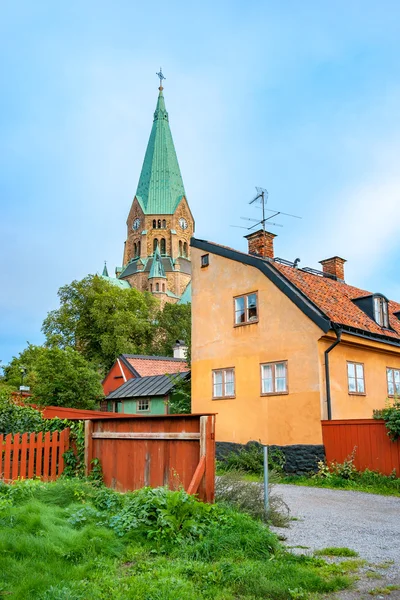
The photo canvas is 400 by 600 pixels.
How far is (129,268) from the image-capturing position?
122 metres

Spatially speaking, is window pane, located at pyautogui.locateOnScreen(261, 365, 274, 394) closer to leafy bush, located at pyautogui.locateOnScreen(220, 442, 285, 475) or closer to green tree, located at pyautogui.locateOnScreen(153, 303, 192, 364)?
leafy bush, located at pyautogui.locateOnScreen(220, 442, 285, 475)

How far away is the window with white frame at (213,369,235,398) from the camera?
20109mm

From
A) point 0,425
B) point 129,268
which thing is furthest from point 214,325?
point 129,268

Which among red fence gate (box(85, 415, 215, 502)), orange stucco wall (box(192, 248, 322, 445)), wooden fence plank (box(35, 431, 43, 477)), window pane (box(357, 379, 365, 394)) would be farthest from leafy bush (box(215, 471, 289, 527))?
window pane (box(357, 379, 365, 394))

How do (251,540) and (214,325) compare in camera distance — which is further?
(214,325)

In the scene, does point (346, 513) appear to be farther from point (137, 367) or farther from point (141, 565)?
point (137, 367)

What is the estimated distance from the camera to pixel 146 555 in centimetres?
611

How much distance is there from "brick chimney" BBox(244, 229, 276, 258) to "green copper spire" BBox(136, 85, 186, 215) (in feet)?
336

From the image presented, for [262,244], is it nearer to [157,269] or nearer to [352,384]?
[352,384]

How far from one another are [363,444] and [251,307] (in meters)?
6.53

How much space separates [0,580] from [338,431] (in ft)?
41.1

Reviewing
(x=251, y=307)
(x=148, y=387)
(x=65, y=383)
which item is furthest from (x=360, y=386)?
(x=65, y=383)

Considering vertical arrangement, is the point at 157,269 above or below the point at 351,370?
above

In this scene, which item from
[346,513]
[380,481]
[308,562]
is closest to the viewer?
[308,562]
